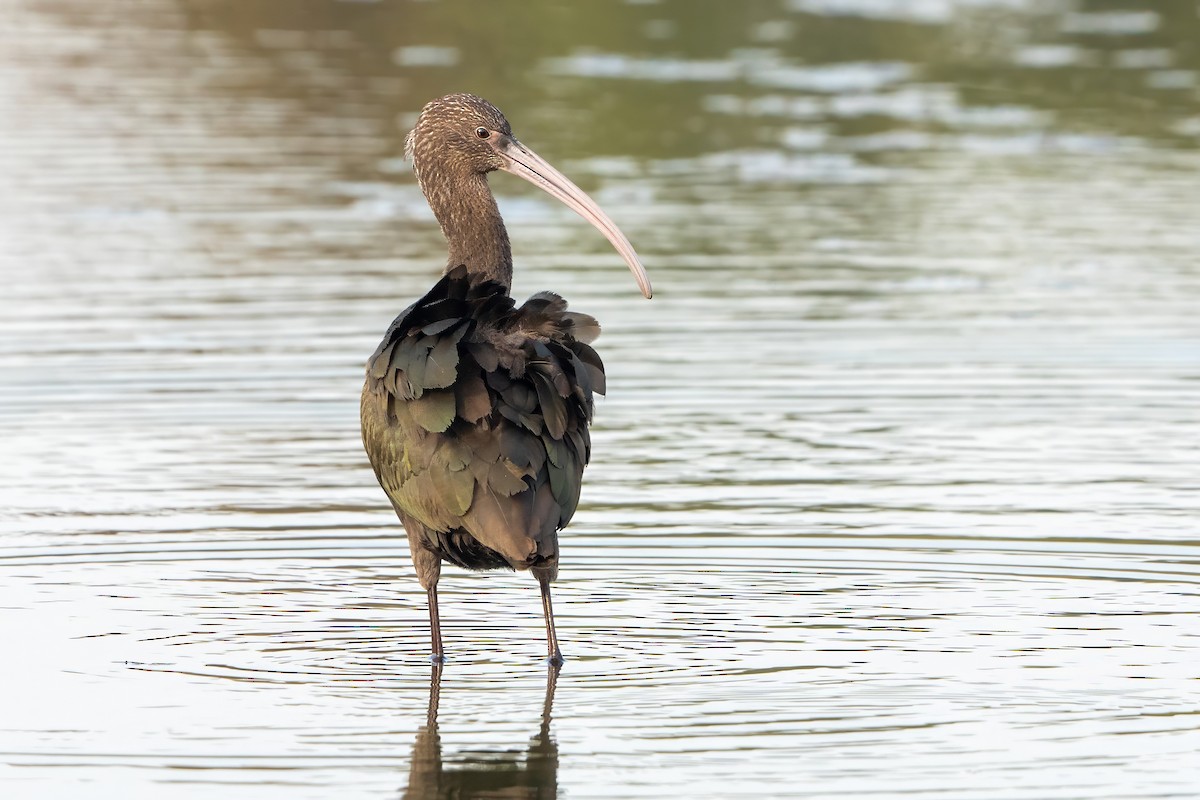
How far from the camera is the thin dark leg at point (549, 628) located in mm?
7609

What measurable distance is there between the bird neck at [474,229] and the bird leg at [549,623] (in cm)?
124

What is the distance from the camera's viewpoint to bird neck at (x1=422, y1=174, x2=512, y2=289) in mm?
8406

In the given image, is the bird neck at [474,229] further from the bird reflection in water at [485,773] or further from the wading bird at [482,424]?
the bird reflection in water at [485,773]

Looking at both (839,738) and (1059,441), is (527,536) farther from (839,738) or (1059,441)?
(1059,441)

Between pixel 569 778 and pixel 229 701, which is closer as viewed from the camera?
pixel 569 778

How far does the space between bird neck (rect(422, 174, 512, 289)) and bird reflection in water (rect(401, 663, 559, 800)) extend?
6.77 ft

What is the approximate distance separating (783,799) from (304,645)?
219 cm

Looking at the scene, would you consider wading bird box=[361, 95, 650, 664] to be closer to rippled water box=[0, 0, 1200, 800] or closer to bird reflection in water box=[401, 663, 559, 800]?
rippled water box=[0, 0, 1200, 800]

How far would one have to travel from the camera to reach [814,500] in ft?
32.3

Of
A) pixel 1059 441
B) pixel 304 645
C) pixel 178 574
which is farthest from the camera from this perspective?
pixel 1059 441

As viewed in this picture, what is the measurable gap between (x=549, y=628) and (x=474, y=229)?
5.47 ft

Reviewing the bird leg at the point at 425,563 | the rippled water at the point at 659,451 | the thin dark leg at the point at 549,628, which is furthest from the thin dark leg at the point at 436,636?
the thin dark leg at the point at 549,628

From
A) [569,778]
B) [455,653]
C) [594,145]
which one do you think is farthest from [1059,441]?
[594,145]

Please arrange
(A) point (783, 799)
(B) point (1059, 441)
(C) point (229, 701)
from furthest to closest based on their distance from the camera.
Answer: (B) point (1059, 441) < (C) point (229, 701) < (A) point (783, 799)
